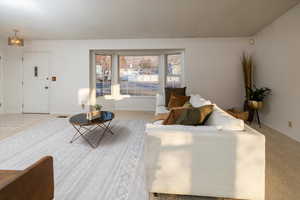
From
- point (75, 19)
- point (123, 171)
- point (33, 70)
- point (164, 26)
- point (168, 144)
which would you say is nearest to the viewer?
point (168, 144)

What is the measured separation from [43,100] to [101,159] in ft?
14.1

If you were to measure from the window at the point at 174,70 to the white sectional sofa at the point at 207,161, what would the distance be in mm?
4285

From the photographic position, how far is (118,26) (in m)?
4.06

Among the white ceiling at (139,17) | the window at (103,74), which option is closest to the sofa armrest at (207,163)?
the white ceiling at (139,17)

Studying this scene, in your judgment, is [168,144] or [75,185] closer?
[168,144]

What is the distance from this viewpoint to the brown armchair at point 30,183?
0.62 m

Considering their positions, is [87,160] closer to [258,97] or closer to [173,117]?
[173,117]

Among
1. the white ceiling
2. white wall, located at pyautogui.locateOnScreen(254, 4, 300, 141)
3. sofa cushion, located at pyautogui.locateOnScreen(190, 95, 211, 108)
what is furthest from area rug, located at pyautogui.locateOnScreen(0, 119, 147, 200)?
white wall, located at pyautogui.locateOnScreen(254, 4, 300, 141)

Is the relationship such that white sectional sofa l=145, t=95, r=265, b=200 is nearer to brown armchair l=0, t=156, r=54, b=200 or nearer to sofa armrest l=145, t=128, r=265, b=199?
sofa armrest l=145, t=128, r=265, b=199

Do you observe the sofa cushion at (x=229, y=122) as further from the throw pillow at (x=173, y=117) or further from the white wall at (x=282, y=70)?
the white wall at (x=282, y=70)

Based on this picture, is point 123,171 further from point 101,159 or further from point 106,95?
point 106,95

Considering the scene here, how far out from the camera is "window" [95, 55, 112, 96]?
5.88 metres

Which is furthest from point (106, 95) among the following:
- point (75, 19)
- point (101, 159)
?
point (101, 159)

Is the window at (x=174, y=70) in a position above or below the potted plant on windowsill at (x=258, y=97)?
above
